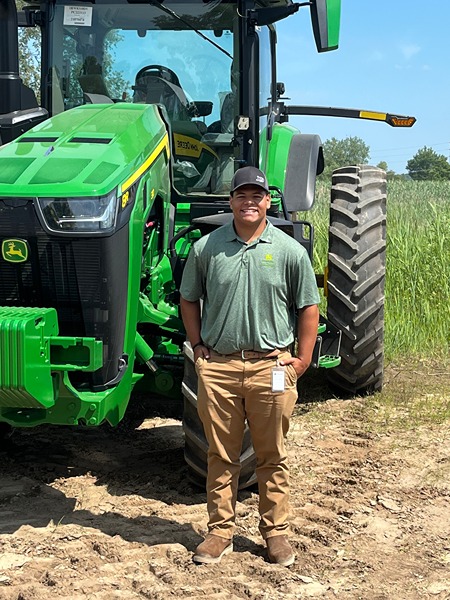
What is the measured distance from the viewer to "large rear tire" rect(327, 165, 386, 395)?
630cm

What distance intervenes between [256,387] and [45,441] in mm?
2192

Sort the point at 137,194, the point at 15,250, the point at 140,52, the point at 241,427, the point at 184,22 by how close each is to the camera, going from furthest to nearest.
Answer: the point at 140,52 < the point at 184,22 < the point at 137,194 < the point at 15,250 < the point at 241,427

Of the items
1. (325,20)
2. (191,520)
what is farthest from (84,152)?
(191,520)

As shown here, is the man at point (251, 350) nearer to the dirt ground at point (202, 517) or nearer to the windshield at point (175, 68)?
the dirt ground at point (202, 517)

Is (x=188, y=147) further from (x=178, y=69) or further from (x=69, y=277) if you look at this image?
(x=69, y=277)

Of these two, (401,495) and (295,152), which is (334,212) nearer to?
(295,152)

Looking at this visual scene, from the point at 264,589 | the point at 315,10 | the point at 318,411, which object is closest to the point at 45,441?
the point at 318,411

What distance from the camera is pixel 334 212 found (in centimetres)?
662

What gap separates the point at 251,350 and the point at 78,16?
2888mm

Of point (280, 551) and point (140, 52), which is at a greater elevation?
point (140, 52)

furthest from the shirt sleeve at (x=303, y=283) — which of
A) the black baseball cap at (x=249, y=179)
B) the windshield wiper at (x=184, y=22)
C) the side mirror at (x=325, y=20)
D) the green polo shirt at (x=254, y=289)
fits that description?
the windshield wiper at (x=184, y=22)

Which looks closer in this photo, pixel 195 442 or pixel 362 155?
pixel 195 442

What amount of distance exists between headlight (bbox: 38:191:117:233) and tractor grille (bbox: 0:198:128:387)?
0.04 metres

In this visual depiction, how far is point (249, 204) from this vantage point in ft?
12.5
